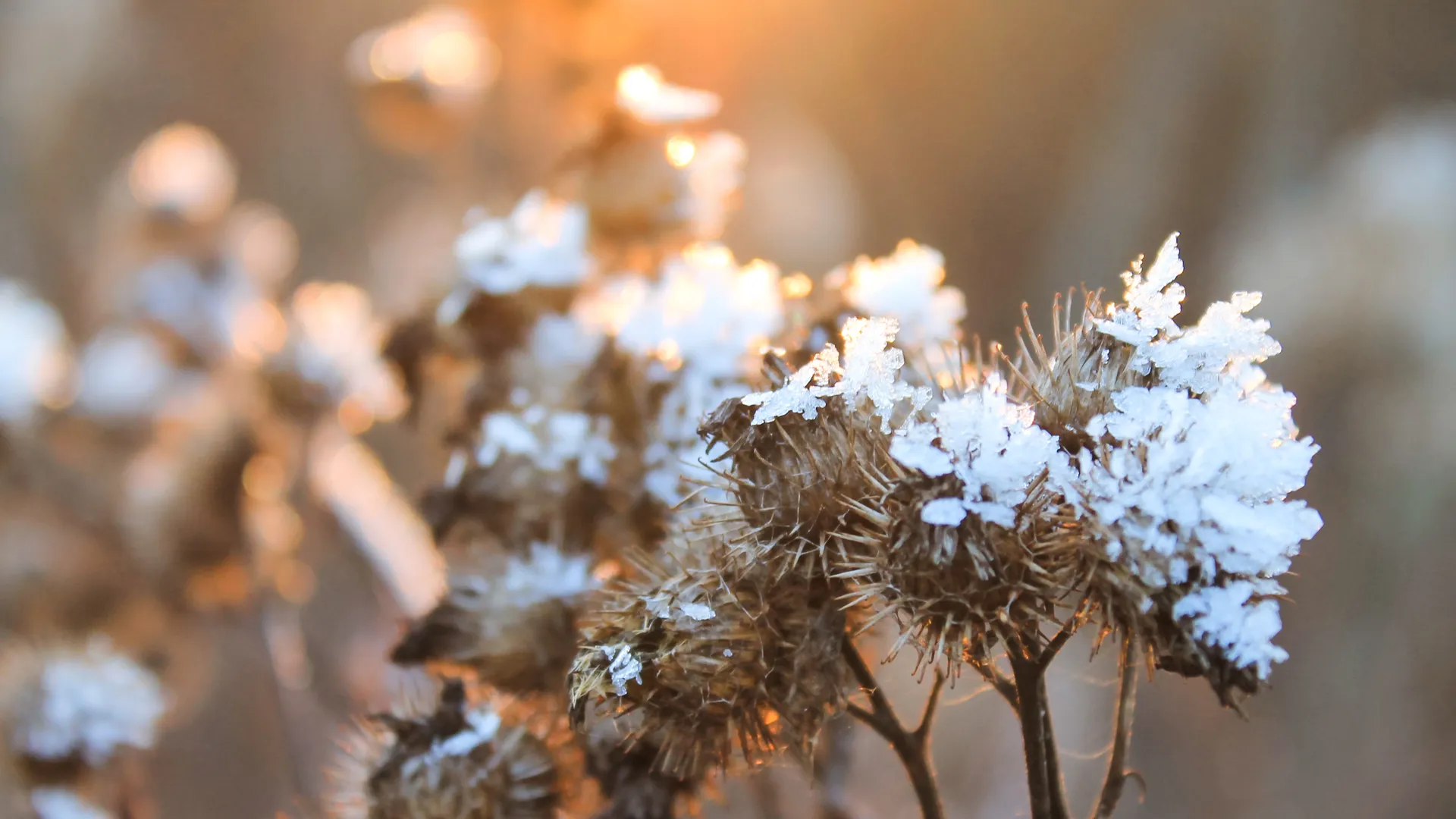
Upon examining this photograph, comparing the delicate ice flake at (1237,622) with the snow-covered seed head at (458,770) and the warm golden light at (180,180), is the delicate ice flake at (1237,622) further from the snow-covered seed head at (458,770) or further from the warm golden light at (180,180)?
the warm golden light at (180,180)

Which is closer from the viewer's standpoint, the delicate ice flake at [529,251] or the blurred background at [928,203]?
the delicate ice flake at [529,251]

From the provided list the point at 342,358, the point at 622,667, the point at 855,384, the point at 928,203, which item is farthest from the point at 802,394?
the point at 928,203

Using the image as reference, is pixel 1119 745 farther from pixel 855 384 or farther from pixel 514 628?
pixel 514 628

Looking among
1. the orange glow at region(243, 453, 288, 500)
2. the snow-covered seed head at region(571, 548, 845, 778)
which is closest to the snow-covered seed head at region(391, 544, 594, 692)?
the snow-covered seed head at region(571, 548, 845, 778)

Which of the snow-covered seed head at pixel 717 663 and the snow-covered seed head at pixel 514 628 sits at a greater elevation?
the snow-covered seed head at pixel 514 628

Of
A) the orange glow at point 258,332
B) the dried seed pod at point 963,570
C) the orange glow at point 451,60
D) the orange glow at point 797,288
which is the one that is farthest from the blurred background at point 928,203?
the dried seed pod at point 963,570

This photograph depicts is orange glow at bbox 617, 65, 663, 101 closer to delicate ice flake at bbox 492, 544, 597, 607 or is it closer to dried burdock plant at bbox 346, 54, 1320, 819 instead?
dried burdock plant at bbox 346, 54, 1320, 819
